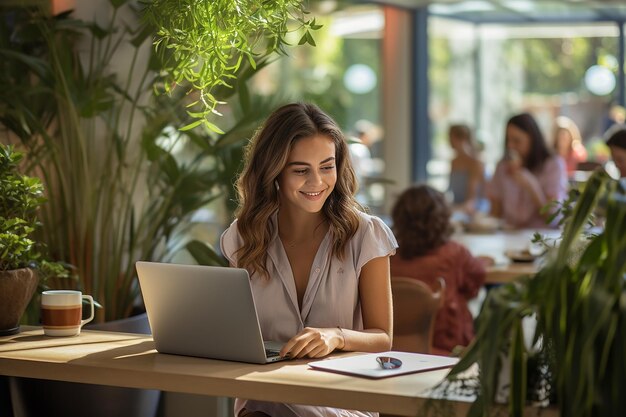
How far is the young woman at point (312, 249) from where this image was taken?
9.89 ft

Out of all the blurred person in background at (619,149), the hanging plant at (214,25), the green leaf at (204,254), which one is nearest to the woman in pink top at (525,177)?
the blurred person in background at (619,149)

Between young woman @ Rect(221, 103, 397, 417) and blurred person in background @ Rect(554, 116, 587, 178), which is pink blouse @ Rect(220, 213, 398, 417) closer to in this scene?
young woman @ Rect(221, 103, 397, 417)

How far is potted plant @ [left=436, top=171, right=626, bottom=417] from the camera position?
6.30ft

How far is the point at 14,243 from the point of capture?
296cm

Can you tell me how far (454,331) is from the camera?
15.2ft

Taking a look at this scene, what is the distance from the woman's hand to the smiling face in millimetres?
444

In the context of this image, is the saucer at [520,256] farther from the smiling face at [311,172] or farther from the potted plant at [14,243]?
the potted plant at [14,243]

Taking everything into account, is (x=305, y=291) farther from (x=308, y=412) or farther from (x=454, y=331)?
(x=454, y=331)

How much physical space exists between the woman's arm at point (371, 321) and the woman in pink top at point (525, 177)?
420 cm

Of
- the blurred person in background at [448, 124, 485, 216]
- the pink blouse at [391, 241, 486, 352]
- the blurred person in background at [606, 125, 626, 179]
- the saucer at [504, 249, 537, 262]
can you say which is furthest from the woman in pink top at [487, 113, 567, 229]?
the pink blouse at [391, 241, 486, 352]

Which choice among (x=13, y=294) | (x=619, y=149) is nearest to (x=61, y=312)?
(x=13, y=294)

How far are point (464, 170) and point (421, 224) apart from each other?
17.0ft

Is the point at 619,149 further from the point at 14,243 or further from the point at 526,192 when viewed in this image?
the point at 14,243

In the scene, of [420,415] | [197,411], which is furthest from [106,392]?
[420,415]
